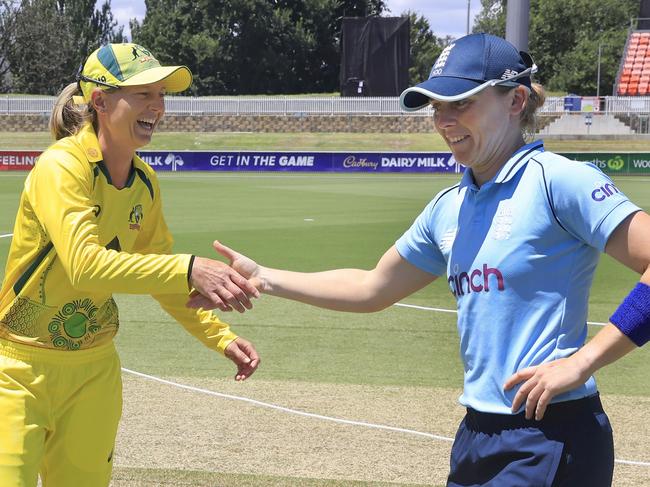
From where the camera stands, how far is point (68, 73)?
3127 inches

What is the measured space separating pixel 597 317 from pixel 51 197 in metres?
8.75

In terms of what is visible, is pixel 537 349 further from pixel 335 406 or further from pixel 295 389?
pixel 295 389

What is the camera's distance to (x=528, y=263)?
3.33m

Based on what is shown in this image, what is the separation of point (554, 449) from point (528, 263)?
23.3 inches

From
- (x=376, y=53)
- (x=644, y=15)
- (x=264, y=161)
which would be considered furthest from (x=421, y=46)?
(x=264, y=161)

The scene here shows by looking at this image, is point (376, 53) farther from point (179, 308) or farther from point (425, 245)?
point (425, 245)

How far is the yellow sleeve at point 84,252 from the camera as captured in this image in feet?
12.8

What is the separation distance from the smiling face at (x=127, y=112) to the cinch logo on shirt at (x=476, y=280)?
1.55 metres

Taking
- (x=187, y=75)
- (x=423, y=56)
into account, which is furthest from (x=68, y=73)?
(x=187, y=75)

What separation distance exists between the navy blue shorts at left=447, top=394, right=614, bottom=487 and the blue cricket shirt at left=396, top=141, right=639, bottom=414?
0.06 meters

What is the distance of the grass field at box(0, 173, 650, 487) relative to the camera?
6480mm

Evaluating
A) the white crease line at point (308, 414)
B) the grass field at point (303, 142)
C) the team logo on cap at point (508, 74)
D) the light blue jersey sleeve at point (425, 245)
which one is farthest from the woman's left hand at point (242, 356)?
the grass field at point (303, 142)

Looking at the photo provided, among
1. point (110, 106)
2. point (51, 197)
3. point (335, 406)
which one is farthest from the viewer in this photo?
point (335, 406)

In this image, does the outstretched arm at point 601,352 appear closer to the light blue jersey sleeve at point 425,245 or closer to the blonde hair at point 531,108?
the blonde hair at point 531,108
